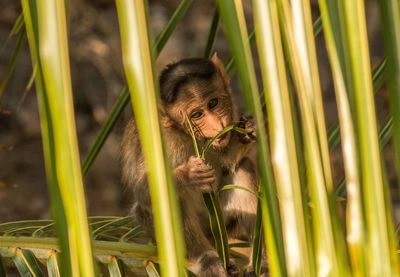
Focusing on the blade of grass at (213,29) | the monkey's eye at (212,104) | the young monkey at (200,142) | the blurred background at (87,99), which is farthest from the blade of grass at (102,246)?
the blurred background at (87,99)

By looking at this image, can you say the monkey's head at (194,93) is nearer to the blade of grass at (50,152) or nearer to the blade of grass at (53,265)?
the blade of grass at (53,265)

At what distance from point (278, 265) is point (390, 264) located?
0.19 m

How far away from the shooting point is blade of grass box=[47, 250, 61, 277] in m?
2.25

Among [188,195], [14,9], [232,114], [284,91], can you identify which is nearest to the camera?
[284,91]

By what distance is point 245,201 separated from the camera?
3.76 m

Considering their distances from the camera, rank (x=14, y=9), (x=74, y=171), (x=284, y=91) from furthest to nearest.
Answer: (x=14, y=9)
(x=284, y=91)
(x=74, y=171)

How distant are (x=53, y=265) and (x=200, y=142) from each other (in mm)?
1231

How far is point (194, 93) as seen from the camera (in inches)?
144

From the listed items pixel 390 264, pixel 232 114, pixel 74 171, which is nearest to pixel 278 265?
pixel 390 264

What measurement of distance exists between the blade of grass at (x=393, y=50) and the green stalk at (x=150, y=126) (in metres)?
0.41

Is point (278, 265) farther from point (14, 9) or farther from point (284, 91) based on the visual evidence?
point (14, 9)

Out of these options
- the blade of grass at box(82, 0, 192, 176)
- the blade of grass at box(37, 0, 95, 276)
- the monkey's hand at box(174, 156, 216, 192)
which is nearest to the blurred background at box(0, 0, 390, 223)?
the blade of grass at box(82, 0, 192, 176)

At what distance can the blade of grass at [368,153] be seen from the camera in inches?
51.6

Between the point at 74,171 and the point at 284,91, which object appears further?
the point at 284,91
